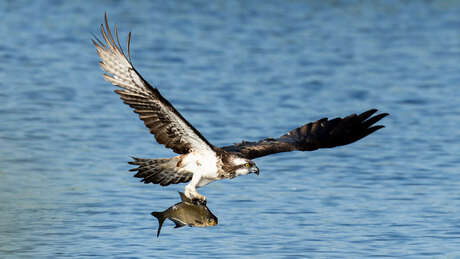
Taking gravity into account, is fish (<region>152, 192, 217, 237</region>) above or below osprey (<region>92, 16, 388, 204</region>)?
below

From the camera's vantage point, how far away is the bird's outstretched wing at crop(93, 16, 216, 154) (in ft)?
30.7

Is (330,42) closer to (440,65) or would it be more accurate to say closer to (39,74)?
(440,65)

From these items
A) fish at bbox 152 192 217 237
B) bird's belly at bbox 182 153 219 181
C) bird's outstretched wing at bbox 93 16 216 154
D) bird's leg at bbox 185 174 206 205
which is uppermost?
bird's outstretched wing at bbox 93 16 216 154

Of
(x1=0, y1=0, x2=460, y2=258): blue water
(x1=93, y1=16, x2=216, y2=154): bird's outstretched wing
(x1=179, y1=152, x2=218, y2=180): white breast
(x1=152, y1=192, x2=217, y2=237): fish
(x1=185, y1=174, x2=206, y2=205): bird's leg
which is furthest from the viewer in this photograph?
(x1=0, y1=0, x2=460, y2=258): blue water

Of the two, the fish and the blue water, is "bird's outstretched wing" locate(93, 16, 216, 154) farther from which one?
the blue water

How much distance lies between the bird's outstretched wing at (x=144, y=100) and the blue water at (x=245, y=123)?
1309mm

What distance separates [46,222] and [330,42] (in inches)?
544

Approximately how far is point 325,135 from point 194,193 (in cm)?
250

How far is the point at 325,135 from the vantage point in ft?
38.1

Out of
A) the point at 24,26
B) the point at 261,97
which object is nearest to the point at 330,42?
the point at 261,97

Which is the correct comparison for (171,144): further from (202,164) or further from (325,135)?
(325,135)

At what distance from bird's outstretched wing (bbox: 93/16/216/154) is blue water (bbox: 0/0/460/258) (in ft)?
4.29

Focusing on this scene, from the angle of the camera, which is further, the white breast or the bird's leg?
the white breast

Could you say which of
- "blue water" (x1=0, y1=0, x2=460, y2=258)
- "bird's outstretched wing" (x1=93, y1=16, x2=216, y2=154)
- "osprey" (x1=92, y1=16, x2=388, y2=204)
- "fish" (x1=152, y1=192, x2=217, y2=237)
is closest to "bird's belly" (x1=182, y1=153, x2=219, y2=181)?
"osprey" (x1=92, y1=16, x2=388, y2=204)
